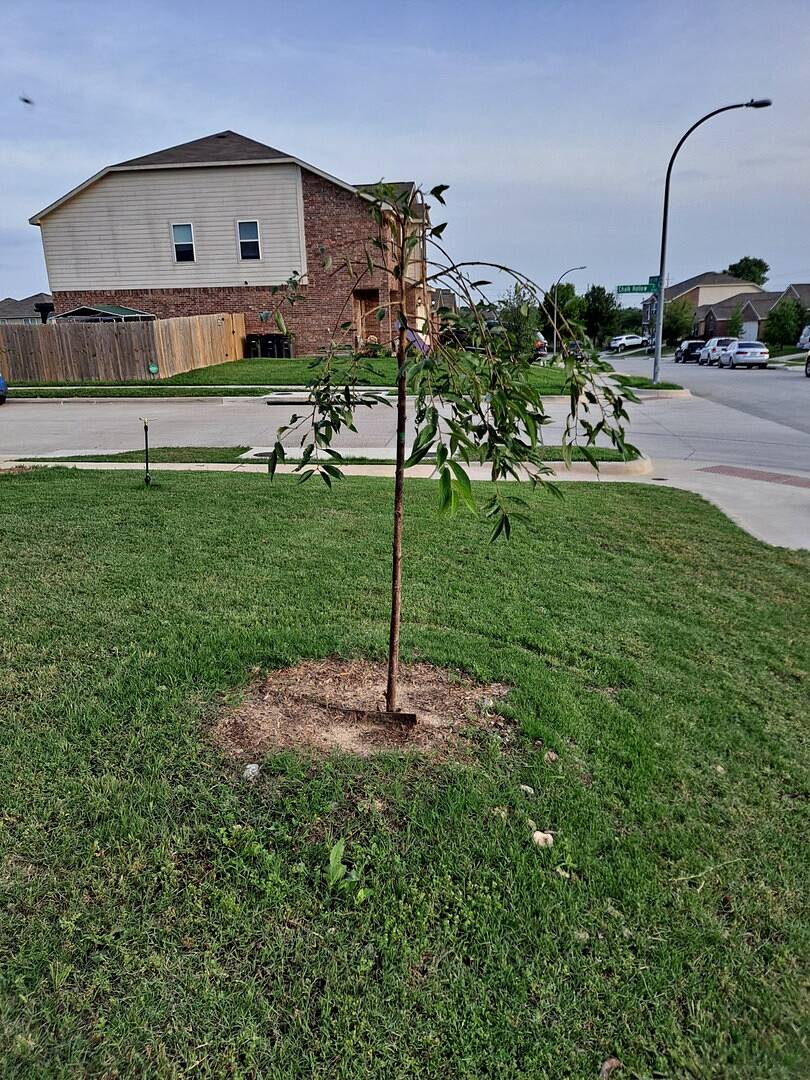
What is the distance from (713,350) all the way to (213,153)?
105 ft

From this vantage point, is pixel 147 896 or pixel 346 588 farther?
pixel 346 588

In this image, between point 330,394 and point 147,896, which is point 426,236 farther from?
point 147,896

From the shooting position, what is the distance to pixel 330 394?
2891 millimetres

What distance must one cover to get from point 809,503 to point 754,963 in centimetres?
747

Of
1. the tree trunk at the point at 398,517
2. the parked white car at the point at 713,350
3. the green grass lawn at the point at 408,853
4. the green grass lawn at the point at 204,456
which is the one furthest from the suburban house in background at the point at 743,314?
the tree trunk at the point at 398,517

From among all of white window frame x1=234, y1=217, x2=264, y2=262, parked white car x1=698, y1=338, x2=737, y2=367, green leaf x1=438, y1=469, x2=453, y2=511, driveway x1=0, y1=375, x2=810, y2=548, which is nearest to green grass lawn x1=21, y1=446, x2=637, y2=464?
driveway x1=0, y1=375, x2=810, y2=548

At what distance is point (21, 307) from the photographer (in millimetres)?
62688

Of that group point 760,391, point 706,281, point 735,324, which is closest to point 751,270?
point 706,281

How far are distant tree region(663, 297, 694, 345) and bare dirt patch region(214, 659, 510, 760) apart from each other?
71.1 metres

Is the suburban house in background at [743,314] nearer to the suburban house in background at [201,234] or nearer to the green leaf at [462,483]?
the suburban house in background at [201,234]

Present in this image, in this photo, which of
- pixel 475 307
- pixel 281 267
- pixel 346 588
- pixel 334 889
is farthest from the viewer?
pixel 281 267

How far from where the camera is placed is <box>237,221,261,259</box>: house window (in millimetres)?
26266

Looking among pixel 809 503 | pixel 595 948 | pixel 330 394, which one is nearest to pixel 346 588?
pixel 330 394

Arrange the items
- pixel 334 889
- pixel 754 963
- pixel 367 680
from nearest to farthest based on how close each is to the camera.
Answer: pixel 754 963
pixel 334 889
pixel 367 680
